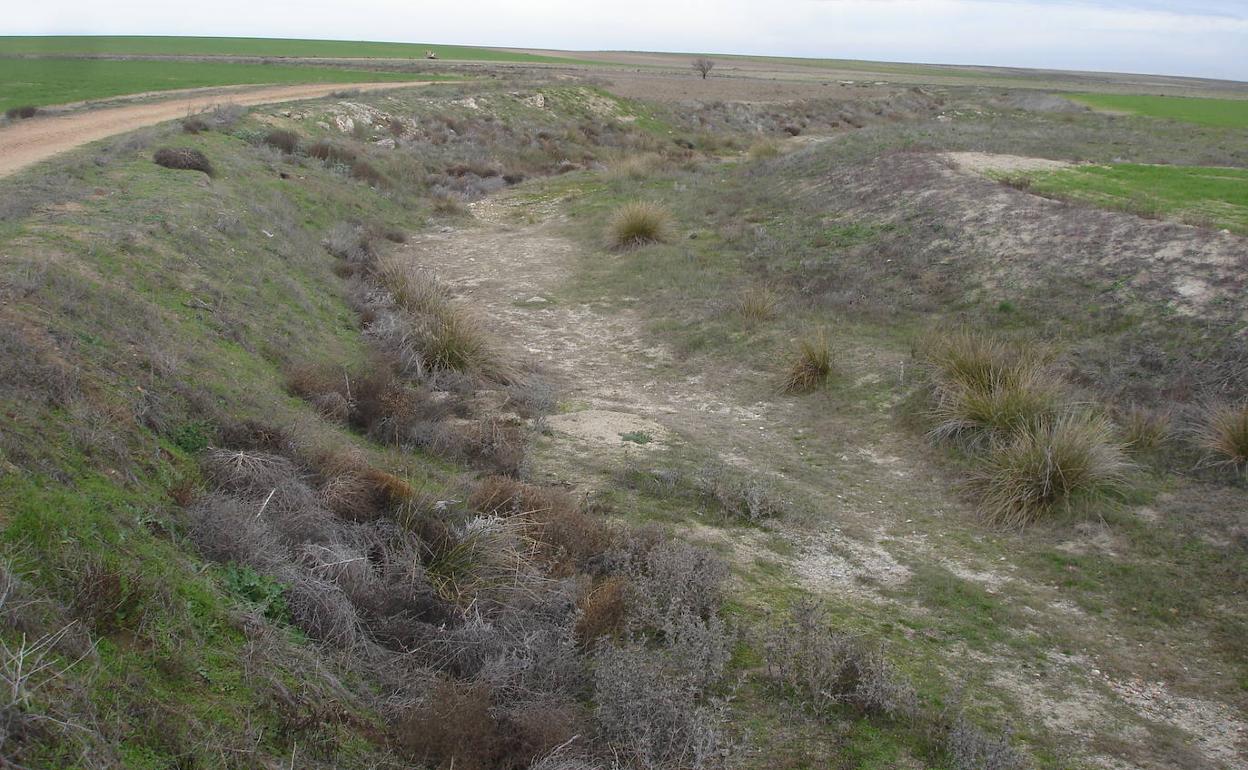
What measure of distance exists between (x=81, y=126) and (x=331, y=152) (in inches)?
229

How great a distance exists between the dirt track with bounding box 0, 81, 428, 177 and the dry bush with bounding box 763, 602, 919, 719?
13851 mm

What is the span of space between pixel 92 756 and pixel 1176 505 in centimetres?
796

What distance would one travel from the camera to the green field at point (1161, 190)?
12.7 m

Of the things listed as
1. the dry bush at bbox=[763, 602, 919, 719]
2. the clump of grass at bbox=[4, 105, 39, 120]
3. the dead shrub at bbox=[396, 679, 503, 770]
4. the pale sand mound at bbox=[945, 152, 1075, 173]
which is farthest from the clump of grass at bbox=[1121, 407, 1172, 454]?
the clump of grass at bbox=[4, 105, 39, 120]

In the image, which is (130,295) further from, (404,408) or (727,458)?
(727,458)

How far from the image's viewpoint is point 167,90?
33844mm

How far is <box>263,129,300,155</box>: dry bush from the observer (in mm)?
20547

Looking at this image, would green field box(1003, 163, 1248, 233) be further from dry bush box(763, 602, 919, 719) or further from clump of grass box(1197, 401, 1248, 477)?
dry bush box(763, 602, 919, 719)

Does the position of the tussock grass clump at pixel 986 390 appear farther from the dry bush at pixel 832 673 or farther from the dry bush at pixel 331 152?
the dry bush at pixel 331 152

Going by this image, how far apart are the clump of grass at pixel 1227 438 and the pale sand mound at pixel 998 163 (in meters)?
11.0

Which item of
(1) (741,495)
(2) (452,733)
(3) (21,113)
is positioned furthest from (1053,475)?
(3) (21,113)

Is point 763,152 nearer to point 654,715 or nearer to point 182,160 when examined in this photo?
point 182,160

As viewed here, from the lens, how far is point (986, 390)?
8789 mm

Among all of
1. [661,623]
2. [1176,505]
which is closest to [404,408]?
[661,623]
